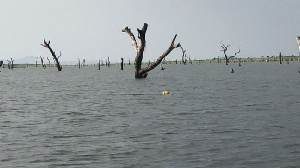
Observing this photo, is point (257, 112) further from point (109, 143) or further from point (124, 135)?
point (109, 143)

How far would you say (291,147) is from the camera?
530 inches

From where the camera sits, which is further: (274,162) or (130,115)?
(130,115)

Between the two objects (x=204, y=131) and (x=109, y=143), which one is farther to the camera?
(x=204, y=131)

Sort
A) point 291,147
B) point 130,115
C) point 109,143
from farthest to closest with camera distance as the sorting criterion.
Result: point 130,115 → point 109,143 → point 291,147

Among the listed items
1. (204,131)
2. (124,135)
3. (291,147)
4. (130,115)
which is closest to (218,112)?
(130,115)

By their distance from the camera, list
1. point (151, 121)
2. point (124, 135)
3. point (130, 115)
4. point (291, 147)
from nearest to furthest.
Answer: point (291, 147)
point (124, 135)
point (151, 121)
point (130, 115)

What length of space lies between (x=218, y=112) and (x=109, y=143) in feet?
31.5

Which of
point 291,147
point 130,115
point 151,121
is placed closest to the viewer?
point 291,147

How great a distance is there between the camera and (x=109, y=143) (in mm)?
14617

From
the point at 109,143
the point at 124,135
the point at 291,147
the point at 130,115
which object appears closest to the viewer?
the point at 291,147

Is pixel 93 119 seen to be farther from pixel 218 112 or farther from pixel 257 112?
pixel 257 112

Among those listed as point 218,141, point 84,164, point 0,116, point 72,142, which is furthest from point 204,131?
point 0,116

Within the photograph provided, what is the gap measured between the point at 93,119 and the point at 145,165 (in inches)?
382

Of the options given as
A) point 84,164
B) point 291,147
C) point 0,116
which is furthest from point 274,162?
point 0,116
